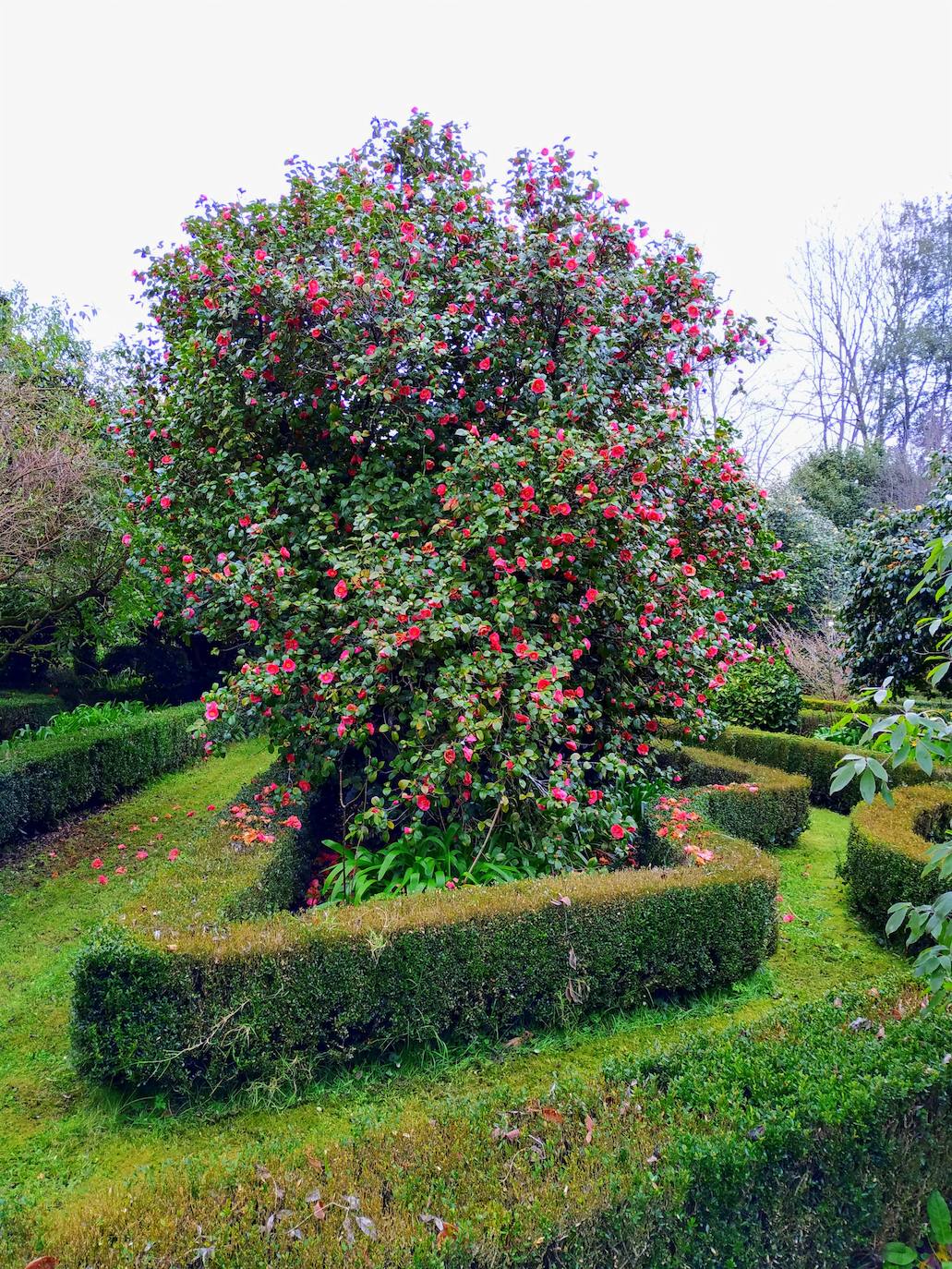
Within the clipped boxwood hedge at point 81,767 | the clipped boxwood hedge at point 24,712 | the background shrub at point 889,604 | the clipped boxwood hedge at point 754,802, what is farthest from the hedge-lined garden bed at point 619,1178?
the clipped boxwood hedge at point 24,712

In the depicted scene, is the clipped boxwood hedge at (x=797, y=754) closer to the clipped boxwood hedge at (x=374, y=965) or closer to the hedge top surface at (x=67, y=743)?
the clipped boxwood hedge at (x=374, y=965)

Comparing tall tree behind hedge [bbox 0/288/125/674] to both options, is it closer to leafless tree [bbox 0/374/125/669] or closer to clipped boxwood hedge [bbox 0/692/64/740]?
leafless tree [bbox 0/374/125/669]

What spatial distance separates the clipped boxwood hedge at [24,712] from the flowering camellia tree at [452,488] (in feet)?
17.8

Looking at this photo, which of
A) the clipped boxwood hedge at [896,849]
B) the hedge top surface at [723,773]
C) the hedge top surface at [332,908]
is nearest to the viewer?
the hedge top surface at [332,908]

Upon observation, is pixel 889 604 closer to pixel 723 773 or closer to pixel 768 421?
pixel 723 773

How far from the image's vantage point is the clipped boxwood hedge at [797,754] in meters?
7.30

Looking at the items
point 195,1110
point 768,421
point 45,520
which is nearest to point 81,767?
point 45,520

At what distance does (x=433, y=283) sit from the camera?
455 centimetres

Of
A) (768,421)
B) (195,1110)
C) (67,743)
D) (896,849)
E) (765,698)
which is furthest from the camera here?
(768,421)

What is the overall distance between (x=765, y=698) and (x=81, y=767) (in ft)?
25.4

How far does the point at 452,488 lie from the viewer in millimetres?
4188

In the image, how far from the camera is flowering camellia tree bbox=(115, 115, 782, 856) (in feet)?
12.9

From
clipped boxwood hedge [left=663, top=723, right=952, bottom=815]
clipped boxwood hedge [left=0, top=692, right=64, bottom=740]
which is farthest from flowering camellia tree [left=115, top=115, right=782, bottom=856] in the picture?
clipped boxwood hedge [left=0, top=692, right=64, bottom=740]

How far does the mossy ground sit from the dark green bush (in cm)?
380
